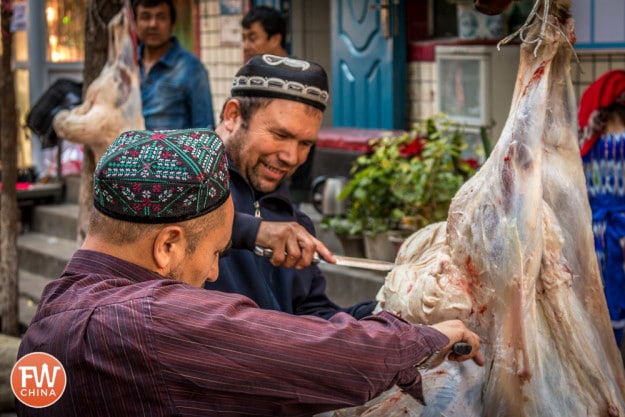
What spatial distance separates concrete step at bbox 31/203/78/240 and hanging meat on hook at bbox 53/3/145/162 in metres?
5.68

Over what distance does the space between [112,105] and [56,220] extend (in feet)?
21.0

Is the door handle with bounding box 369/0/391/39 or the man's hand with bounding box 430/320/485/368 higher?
the door handle with bounding box 369/0/391/39

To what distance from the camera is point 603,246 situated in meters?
5.74

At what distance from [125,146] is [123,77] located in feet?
10.1

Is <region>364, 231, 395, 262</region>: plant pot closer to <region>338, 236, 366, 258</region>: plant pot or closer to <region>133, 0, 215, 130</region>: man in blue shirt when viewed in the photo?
<region>338, 236, 366, 258</region>: plant pot

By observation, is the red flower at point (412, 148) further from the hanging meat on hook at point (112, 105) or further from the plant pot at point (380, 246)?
the hanging meat on hook at point (112, 105)

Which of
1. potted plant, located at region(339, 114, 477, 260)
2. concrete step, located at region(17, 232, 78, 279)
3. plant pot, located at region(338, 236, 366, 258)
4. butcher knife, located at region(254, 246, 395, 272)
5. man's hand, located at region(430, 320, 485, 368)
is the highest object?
butcher knife, located at region(254, 246, 395, 272)

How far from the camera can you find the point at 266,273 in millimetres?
3389

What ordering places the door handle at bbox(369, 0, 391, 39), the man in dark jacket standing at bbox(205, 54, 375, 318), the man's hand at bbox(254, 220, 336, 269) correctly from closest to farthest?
the man's hand at bbox(254, 220, 336, 269) < the man in dark jacket standing at bbox(205, 54, 375, 318) < the door handle at bbox(369, 0, 391, 39)

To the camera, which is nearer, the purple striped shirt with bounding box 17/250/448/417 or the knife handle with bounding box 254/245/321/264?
the purple striped shirt with bounding box 17/250/448/417

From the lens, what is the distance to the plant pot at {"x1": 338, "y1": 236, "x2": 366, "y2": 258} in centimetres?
752

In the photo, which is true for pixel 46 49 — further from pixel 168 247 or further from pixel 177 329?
pixel 177 329

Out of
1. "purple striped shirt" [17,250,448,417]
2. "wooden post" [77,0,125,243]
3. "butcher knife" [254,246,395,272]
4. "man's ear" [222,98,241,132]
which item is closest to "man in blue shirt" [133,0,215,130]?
"wooden post" [77,0,125,243]

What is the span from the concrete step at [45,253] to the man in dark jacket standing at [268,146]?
7002 mm
